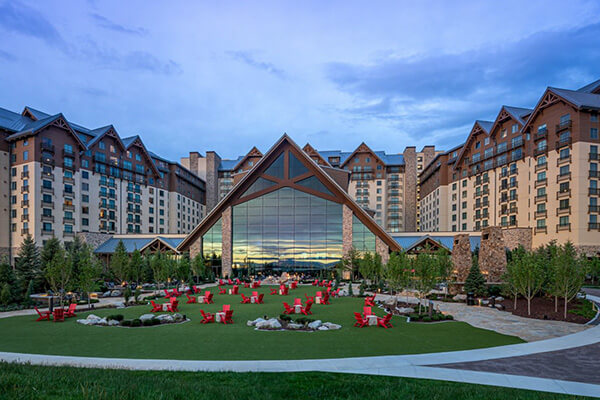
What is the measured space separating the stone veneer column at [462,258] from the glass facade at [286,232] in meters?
17.5

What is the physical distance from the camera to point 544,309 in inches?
870

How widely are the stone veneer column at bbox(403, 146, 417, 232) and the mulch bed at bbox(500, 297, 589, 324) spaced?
6311 centimetres

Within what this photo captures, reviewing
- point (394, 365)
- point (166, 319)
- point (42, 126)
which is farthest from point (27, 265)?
point (394, 365)

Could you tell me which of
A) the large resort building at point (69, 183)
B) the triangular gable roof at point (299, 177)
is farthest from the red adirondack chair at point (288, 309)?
the large resort building at point (69, 183)

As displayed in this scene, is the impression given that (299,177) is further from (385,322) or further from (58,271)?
(385,322)

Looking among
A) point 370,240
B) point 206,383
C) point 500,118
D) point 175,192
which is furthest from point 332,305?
point 175,192

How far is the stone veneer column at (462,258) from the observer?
101 ft

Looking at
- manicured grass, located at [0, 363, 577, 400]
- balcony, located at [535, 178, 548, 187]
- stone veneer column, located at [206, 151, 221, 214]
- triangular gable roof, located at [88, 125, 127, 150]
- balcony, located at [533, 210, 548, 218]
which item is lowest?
manicured grass, located at [0, 363, 577, 400]

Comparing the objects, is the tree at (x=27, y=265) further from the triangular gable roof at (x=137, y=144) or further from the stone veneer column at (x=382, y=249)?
the stone veneer column at (x=382, y=249)

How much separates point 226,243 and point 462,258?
29786 millimetres

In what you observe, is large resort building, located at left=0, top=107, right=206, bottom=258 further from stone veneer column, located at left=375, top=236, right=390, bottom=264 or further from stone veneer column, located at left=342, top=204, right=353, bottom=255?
stone veneer column, located at left=375, top=236, right=390, bottom=264

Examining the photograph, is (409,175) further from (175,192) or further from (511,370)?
(511,370)

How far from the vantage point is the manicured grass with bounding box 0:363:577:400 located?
7066 mm

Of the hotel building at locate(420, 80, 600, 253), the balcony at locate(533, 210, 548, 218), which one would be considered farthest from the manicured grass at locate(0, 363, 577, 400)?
the balcony at locate(533, 210, 548, 218)
